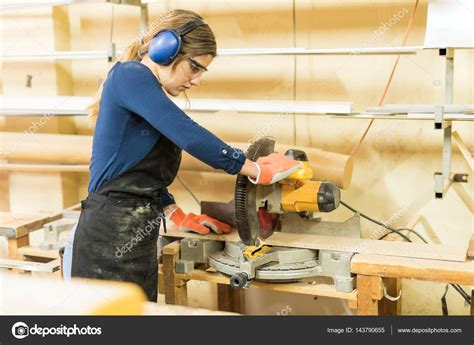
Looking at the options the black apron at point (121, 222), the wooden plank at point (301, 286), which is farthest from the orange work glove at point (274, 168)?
the wooden plank at point (301, 286)

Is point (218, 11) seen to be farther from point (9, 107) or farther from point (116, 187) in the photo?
point (116, 187)

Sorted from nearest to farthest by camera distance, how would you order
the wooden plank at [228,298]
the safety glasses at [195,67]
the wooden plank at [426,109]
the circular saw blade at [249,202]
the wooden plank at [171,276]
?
the safety glasses at [195,67] < the circular saw blade at [249,202] < the wooden plank at [426,109] < the wooden plank at [171,276] < the wooden plank at [228,298]

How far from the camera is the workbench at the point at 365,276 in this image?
180cm

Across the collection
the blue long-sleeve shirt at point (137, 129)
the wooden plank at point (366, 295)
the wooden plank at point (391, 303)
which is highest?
the blue long-sleeve shirt at point (137, 129)

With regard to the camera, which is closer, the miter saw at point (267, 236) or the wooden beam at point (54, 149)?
the miter saw at point (267, 236)

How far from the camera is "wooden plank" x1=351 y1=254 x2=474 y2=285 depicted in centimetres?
178

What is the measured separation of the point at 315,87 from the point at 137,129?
1.13m

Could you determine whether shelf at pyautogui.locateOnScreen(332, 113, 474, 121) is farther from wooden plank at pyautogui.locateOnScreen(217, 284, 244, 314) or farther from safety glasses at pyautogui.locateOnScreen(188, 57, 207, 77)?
wooden plank at pyautogui.locateOnScreen(217, 284, 244, 314)

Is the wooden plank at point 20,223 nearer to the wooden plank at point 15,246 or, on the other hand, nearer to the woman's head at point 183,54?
the wooden plank at point 15,246

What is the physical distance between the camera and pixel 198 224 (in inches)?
84.6

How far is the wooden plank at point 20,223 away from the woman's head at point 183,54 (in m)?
0.99

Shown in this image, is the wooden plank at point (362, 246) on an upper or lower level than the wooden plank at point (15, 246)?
upper

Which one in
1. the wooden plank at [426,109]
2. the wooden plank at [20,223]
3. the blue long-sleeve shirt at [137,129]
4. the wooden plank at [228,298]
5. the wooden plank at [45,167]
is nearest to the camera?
the blue long-sleeve shirt at [137,129]

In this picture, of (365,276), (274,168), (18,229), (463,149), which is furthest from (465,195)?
(18,229)
